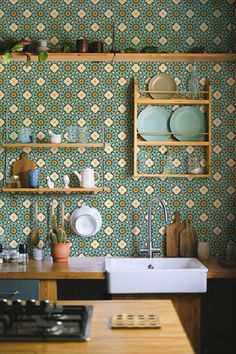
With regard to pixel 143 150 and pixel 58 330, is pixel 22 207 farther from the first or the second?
pixel 58 330

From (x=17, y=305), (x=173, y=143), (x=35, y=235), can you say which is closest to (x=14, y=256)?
(x=35, y=235)

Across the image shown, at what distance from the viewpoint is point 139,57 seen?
4.53 m

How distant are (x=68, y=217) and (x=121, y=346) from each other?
2.59 meters

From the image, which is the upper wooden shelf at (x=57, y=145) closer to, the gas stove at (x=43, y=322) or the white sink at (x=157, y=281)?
the white sink at (x=157, y=281)

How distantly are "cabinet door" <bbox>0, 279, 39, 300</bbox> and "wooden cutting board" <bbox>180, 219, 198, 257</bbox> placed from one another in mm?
1275

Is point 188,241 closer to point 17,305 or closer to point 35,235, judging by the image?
point 35,235

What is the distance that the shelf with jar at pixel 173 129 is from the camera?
4617mm

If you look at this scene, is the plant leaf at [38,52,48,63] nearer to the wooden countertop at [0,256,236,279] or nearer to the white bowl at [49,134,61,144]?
the white bowl at [49,134,61,144]

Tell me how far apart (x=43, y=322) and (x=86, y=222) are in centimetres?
226

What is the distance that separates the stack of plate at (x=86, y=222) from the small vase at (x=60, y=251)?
0.27 metres

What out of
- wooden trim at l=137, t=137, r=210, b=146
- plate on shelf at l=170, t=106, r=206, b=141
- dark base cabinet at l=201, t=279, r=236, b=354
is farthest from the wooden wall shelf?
dark base cabinet at l=201, t=279, r=236, b=354

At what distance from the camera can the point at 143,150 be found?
4656mm

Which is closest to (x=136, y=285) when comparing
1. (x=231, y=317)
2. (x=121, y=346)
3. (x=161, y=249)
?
(x=161, y=249)

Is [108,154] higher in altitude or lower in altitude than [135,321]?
higher
